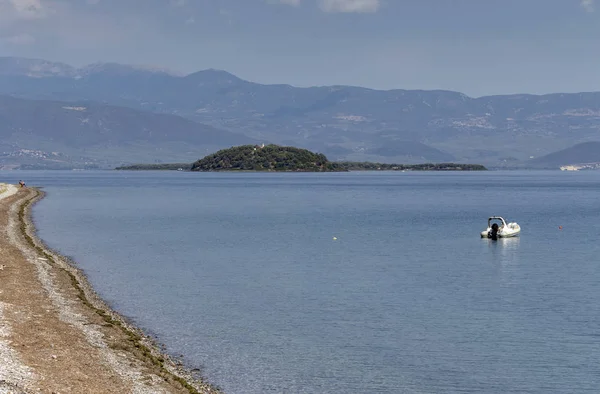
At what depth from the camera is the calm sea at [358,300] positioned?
3116cm

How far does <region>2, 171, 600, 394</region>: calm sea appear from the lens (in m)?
31.2

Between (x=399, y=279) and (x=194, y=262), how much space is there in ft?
54.1

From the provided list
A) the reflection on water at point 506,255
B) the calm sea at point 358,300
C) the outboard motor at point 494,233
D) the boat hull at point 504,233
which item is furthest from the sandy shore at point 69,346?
the boat hull at point 504,233

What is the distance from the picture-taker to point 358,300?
1779 inches

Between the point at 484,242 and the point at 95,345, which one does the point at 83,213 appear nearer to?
the point at 484,242

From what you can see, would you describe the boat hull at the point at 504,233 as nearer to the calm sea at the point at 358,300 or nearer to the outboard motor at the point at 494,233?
the outboard motor at the point at 494,233

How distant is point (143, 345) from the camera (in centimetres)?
3375

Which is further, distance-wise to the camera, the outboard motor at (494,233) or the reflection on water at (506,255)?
the outboard motor at (494,233)

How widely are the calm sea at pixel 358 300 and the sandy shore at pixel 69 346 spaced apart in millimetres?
1697

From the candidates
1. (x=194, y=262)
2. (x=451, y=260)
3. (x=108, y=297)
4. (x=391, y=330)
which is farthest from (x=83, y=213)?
(x=391, y=330)

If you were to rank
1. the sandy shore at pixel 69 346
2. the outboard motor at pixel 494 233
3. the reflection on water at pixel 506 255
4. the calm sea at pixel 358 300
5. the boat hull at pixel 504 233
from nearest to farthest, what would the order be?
the sandy shore at pixel 69 346
the calm sea at pixel 358 300
the reflection on water at pixel 506 255
the outboard motor at pixel 494 233
the boat hull at pixel 504 233

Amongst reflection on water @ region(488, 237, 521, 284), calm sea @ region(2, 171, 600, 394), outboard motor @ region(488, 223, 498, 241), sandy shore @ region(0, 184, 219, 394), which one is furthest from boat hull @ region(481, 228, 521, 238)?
sandy shore @ region(0, 184, 219, 394)

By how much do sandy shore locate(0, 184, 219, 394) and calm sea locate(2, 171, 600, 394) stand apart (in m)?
1.70

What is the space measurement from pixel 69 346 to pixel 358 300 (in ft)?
58.7
